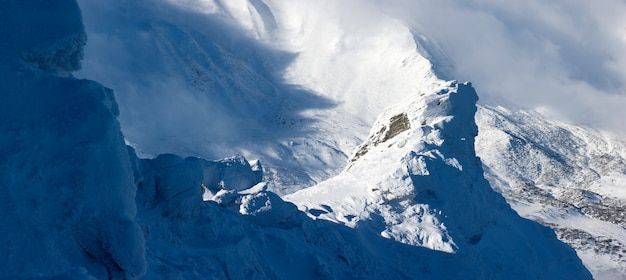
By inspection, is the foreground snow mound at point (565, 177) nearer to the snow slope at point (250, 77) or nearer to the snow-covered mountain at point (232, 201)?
the snow-covered mountain at point (232, 201)

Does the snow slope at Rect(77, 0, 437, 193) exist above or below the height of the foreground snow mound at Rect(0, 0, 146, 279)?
below

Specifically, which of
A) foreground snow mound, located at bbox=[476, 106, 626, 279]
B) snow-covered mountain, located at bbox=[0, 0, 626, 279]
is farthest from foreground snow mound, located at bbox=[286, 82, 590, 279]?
foreground snow mound, located at bbox=[476, 106, 626, 279]

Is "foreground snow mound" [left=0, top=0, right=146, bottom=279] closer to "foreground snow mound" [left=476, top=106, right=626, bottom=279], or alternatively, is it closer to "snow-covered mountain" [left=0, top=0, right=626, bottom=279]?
"snow-covered mountain" [left=0, top=0, right=626, bottom=279]

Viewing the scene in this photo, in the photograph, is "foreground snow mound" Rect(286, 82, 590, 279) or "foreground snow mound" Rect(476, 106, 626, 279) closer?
"foreground snow mound" Rect(286, 82, 590, 279)

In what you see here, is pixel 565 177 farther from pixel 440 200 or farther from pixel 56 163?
pixel 56 163

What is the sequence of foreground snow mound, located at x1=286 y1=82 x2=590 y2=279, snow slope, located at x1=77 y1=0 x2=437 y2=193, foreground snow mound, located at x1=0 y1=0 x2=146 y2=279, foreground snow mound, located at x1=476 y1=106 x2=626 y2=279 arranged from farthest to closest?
snow slope, located at x1=77 y1=0 x2=437 y2=193 < foreground snow mound, located at x1=476 y1=106 x2=626 y2=279 < foreground snow mound, located at x1=286 y1=82 x2=590 y2=279 < foreground snow mound, located at x1=0 y1=0 x2=146 y2=279

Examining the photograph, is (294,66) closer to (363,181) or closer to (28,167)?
(363,181)

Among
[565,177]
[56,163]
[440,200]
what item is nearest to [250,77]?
[565,177]
